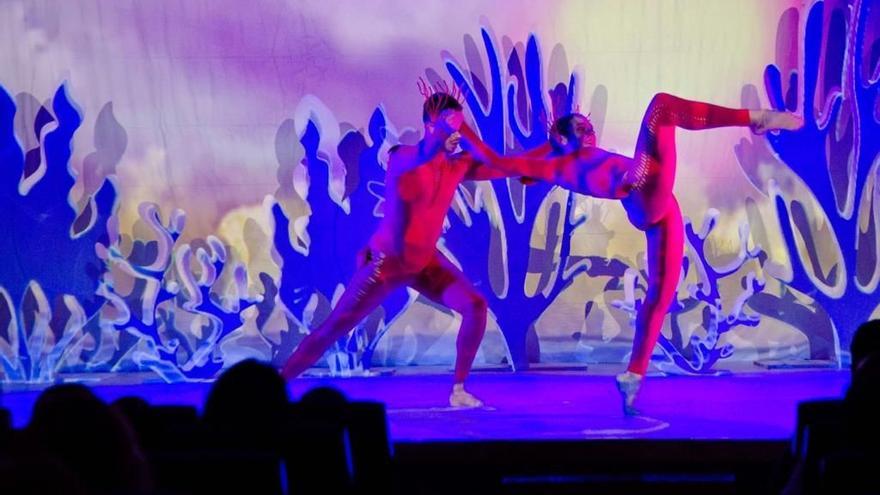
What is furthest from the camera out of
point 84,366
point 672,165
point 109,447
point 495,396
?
point 84,366

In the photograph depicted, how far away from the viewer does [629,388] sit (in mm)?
A: 5430

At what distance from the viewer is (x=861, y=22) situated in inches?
246

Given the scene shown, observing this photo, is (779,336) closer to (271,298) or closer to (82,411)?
(271,298)

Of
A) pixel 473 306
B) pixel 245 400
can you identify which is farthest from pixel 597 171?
pixel 245 400

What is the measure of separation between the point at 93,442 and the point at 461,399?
373cm

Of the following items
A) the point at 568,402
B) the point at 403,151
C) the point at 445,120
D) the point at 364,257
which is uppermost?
the point at 445,120

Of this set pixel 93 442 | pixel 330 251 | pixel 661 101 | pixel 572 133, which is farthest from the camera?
pixel 330 251

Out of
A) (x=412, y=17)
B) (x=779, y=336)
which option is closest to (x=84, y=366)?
(x=412, y=17)

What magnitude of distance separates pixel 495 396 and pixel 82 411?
3.96 m

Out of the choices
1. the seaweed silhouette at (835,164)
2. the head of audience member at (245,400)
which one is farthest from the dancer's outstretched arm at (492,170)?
the head of audience member at (245,400)

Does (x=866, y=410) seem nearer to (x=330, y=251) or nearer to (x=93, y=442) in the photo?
(x=93, y=442)

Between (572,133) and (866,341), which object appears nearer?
(866,341)

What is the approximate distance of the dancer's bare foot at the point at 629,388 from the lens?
5.41 meters

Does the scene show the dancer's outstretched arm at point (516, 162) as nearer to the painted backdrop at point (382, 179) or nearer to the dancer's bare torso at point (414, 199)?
the dancer's bare torso at point (414, 199)
